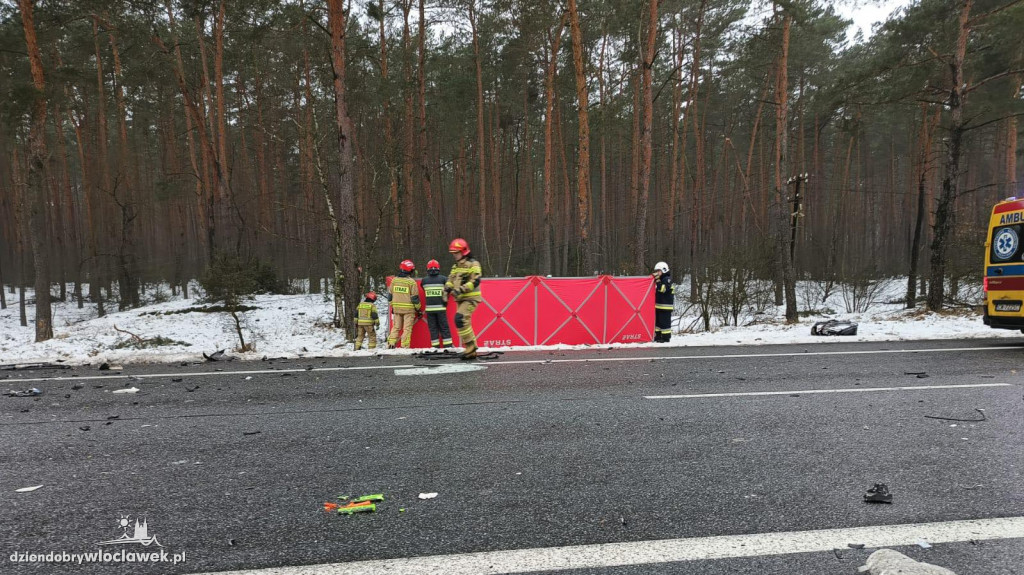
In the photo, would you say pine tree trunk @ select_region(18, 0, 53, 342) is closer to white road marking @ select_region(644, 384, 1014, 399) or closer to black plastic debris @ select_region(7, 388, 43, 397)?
black plastic debris @ select_region(7, 388, 43, 397)

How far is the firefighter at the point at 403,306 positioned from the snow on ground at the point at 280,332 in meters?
0.81

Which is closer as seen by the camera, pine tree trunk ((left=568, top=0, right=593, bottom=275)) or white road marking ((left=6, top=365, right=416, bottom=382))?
white road marking ((left=6, top=365, right=416, bottom=382))

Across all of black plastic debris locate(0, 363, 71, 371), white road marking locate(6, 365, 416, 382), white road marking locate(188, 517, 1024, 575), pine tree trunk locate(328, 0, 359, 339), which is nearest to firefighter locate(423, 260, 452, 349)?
white road marking locate(6, 365, 416, 382)

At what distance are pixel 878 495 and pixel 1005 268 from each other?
30.9 feet

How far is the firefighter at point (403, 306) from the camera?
32.7 feet

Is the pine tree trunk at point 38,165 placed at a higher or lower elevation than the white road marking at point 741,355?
higher

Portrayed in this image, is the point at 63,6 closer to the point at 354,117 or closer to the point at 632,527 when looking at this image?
the point at 354,117

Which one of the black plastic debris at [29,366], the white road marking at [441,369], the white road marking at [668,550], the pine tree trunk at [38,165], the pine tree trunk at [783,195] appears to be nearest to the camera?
the white road marking at [668,550]

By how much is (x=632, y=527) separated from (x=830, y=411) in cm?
336

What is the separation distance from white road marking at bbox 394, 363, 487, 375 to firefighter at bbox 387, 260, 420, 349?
2600 millimetres

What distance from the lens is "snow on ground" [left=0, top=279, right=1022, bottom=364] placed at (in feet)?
31.4

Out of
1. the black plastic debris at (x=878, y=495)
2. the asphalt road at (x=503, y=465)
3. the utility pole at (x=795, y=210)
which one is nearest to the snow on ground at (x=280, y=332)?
the utility pole at (x=795, y=210)

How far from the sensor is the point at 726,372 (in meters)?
6.85

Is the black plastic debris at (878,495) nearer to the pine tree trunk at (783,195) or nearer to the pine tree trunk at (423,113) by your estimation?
the pine tree trunk at (783,195)
